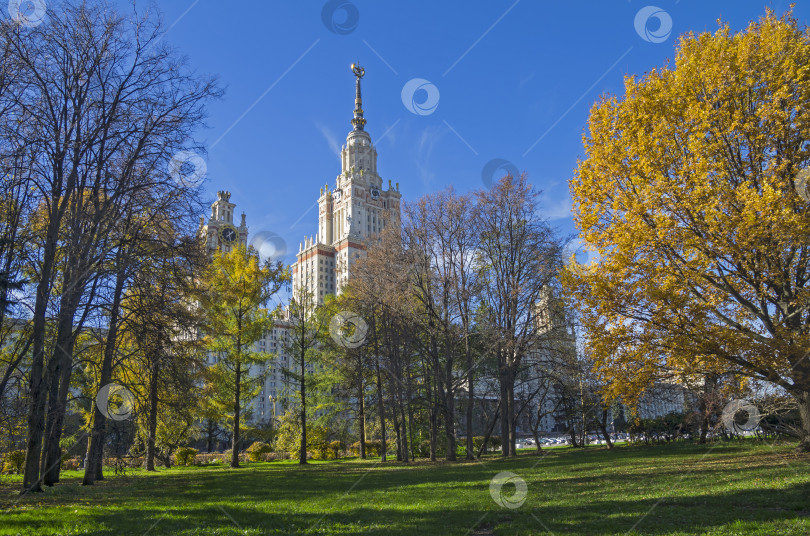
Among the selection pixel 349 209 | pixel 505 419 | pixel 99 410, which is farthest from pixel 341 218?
pixel 99 410

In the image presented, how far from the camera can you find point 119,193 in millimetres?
14203

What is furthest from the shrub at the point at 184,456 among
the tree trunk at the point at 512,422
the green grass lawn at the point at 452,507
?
the tree trunk at the point at 512,422

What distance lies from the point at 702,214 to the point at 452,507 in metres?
10.1

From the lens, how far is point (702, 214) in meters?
13.6

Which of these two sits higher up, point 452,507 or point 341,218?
point 341,218

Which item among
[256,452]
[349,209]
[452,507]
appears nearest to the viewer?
[452,507]

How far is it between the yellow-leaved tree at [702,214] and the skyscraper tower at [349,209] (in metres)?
94.3

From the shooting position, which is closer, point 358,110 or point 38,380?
point 38,380

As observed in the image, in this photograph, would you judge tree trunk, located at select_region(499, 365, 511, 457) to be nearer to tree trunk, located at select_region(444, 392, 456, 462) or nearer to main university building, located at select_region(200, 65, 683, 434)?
tree trunk, located at select_region(444, 392, 456, 462)

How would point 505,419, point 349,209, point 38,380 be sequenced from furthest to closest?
1. point 349,209
2. point 505,419
3. point 38,380

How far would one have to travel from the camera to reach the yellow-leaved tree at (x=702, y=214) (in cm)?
1325

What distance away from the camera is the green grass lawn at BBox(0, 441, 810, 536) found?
783 centimetres

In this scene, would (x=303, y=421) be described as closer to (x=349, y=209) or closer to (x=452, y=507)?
(x=452, y=507)

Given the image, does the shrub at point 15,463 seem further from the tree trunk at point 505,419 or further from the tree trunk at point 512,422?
the tree trunk at point 512,422
